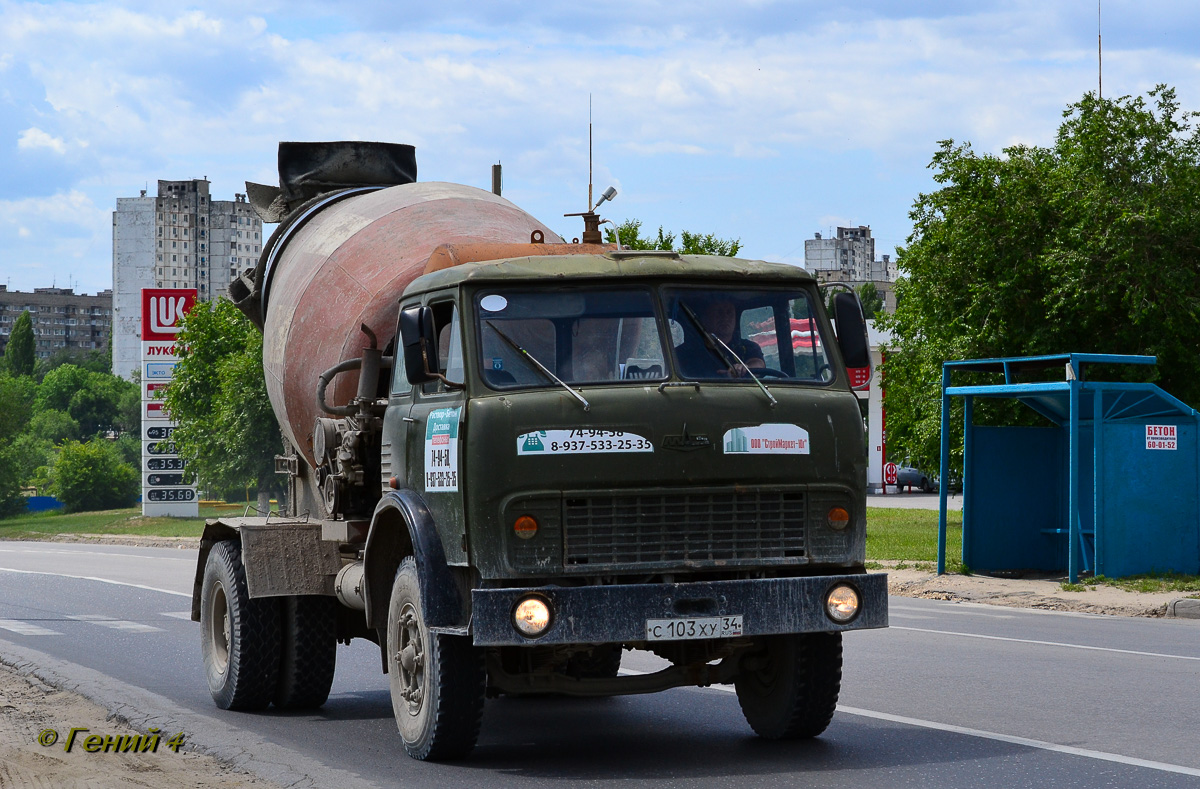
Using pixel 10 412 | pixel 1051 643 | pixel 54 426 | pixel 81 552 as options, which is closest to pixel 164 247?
pixel 54 426

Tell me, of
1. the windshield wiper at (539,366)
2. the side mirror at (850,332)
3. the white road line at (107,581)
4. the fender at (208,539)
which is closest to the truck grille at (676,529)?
the windshield wiper at (539,366)

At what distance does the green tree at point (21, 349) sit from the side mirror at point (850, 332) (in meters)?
172

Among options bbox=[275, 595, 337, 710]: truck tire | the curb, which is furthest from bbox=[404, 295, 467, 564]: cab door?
the curb

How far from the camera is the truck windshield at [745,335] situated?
7305 millimetres

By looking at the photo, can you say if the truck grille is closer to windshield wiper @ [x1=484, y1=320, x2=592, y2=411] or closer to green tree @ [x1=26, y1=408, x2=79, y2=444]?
windshield wiper @ [x1=484, y1=320, x2=592, y2=411]

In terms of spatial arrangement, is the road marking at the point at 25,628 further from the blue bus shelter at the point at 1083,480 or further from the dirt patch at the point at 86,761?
the blue bus shelter at the point at 1083,480

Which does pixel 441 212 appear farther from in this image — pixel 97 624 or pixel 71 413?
pixel 71 413

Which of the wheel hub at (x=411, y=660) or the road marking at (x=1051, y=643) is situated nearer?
the wheel hub at (x=411, y=660)

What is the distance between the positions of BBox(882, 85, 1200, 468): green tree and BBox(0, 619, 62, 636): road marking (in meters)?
15.4

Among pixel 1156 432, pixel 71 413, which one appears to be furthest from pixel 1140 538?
pixel 71 413

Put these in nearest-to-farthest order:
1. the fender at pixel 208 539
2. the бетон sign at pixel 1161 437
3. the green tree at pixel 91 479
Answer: the fender at pixel 208 539
the бетон sign at pixel 1161 437
the green tree at pixel 91 479

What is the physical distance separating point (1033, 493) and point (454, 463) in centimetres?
1382

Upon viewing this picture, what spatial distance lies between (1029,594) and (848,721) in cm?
930

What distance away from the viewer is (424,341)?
7473 millimetres
